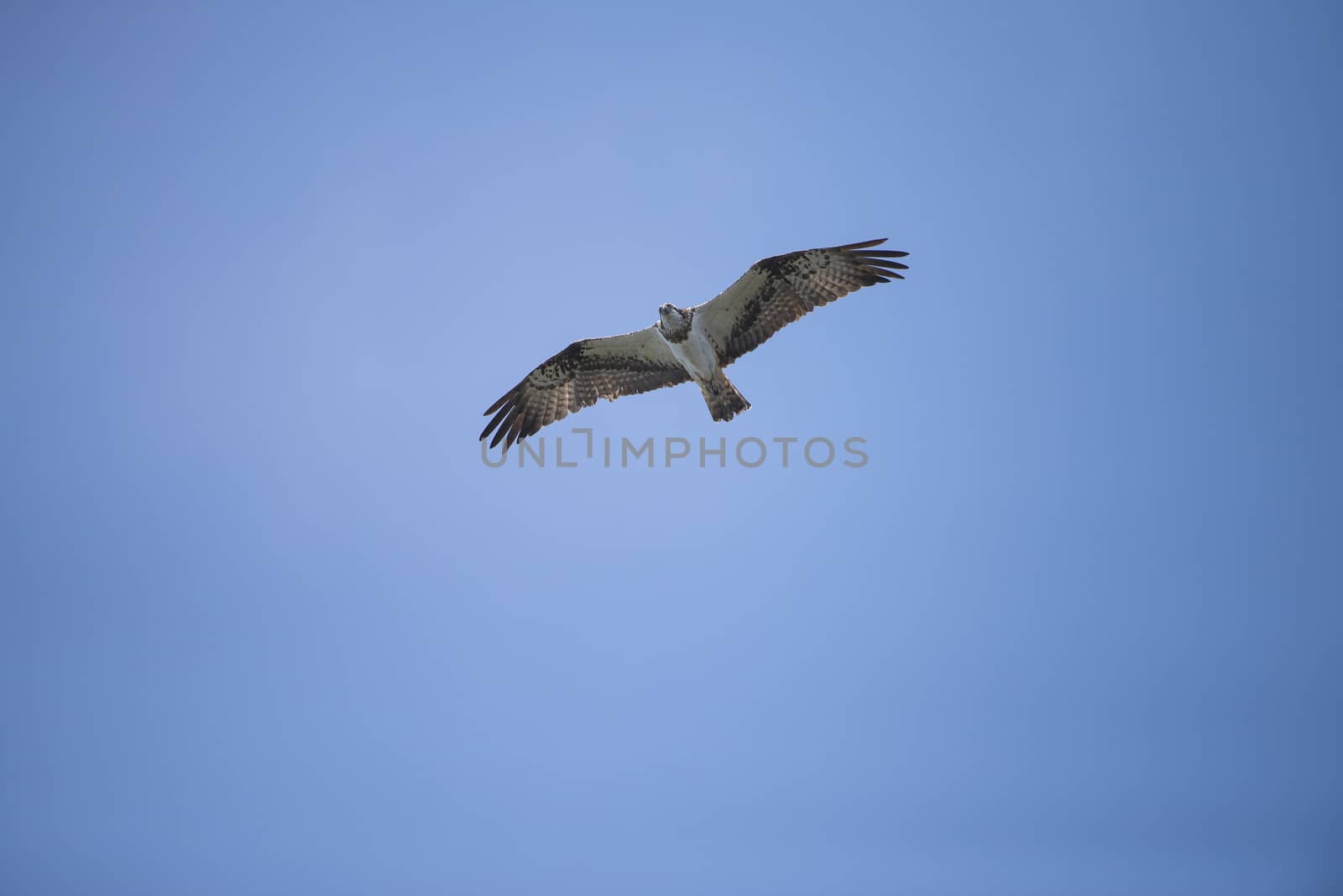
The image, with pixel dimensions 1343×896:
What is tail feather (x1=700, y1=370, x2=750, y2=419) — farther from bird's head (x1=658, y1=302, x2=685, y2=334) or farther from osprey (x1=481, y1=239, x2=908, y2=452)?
bird's head (x1=658, y1=302, x2=685, y2=334)

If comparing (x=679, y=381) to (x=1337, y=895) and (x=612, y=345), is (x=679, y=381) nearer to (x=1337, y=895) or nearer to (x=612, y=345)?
(x=612, y=345)

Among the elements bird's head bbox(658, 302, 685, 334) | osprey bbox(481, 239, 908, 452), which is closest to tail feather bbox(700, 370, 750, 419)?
osprey bbox(481, 239, 908, 452)

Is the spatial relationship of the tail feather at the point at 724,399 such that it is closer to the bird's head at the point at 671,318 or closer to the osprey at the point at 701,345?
the osprey at the point at 701,345

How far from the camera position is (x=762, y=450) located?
16.9m

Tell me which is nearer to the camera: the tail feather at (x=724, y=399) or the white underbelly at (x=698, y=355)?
the white underbelly at (x=698, y=355)

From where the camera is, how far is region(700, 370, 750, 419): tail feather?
14.6m

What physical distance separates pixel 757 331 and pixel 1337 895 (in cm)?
2769

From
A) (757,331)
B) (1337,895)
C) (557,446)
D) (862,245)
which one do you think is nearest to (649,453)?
(557,446)

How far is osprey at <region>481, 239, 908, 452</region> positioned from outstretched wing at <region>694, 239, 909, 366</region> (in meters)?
0.01

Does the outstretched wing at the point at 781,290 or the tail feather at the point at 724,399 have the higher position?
the outstretched wing at the point at 781,290

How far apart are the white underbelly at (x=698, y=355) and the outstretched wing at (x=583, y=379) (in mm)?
376

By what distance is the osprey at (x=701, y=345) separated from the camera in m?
13.8

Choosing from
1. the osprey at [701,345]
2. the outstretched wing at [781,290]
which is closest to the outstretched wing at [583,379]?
the osprey at [701,345]

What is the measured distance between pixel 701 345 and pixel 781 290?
127cm
